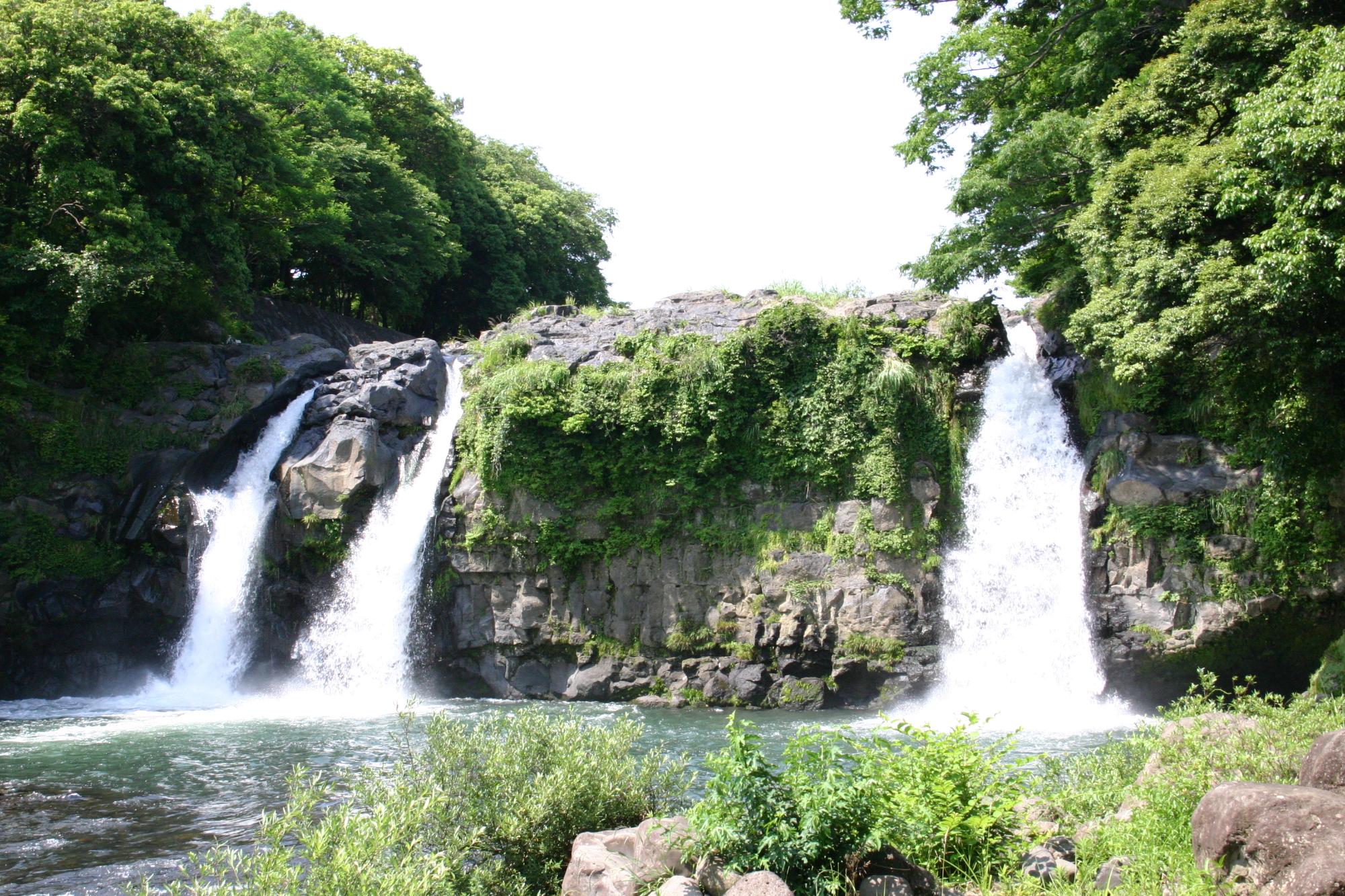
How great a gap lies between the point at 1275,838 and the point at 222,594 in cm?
2015

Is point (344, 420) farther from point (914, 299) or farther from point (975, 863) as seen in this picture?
point (975, 863)

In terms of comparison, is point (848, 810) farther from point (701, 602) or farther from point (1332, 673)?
point (701, 602)

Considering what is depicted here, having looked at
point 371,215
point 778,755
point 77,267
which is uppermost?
point 371,215

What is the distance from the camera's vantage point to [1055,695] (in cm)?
1633

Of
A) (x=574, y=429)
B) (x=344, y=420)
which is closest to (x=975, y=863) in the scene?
(x=574, y=429)

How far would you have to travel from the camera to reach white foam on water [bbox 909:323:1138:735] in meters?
16.3

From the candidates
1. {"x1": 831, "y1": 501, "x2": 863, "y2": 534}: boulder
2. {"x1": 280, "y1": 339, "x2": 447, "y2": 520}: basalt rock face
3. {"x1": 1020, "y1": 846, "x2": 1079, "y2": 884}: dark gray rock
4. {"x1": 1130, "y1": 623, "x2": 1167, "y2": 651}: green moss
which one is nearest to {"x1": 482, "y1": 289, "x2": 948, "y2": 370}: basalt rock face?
{"x1": 280, "y1": 339, "x2": 447, "y2": 520}: basalt rock face

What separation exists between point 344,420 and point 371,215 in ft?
43.0

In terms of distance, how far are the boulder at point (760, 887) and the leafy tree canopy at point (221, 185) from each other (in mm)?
20377

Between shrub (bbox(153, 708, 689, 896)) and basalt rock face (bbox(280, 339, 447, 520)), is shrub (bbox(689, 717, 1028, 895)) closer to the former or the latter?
shrub (bbox(153, 708, 689, 896))

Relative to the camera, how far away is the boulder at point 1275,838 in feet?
15.6

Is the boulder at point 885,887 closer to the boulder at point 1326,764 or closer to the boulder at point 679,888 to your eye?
the boulder at point 679,888

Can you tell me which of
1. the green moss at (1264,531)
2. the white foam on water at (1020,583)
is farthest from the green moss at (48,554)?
the green moss at (1264,531)

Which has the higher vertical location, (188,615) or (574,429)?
(574,429)
